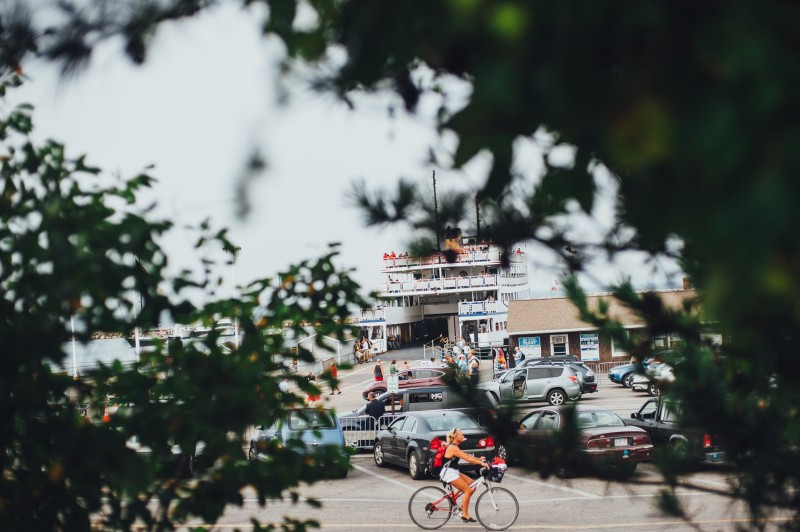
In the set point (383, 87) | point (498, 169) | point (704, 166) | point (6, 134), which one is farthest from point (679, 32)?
point (6, 134)

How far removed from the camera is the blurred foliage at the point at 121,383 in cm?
274

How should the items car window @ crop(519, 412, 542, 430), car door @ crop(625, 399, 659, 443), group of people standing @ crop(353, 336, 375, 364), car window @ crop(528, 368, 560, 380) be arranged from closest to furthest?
car window @ crop(519, 412, 542, 430), car door @ crop(625, 399, 659, 443), car window @ crop(528, 368, 560, 380), group of people standing @ crop(353, 336, 375, 364)

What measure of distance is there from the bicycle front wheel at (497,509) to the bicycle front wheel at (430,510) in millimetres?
506

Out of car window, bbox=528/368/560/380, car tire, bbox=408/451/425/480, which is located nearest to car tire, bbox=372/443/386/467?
car tire, bbox=408/451/425/480

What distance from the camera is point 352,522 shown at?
13.2 m

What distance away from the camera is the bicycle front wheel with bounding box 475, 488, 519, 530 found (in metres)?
12.6

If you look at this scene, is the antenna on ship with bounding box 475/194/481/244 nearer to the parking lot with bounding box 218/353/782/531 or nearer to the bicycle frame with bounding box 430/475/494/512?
the parking lot with bounding box 218/353/782/531

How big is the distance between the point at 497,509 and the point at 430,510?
1.07m

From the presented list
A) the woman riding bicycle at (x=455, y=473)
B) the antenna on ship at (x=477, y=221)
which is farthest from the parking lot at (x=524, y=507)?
the antenna on ship at (x=477, y=221)

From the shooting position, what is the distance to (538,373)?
91.4 feet

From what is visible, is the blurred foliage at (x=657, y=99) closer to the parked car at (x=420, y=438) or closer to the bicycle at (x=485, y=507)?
the bicycle at (x=485, y=507)

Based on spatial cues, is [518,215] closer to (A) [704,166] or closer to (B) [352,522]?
(A) [704,166]

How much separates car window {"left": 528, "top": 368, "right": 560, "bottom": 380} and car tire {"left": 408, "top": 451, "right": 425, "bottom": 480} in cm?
1137

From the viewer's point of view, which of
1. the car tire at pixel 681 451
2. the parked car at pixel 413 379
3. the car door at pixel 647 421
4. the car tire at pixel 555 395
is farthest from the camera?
→ the parked car at pixel 413 379
